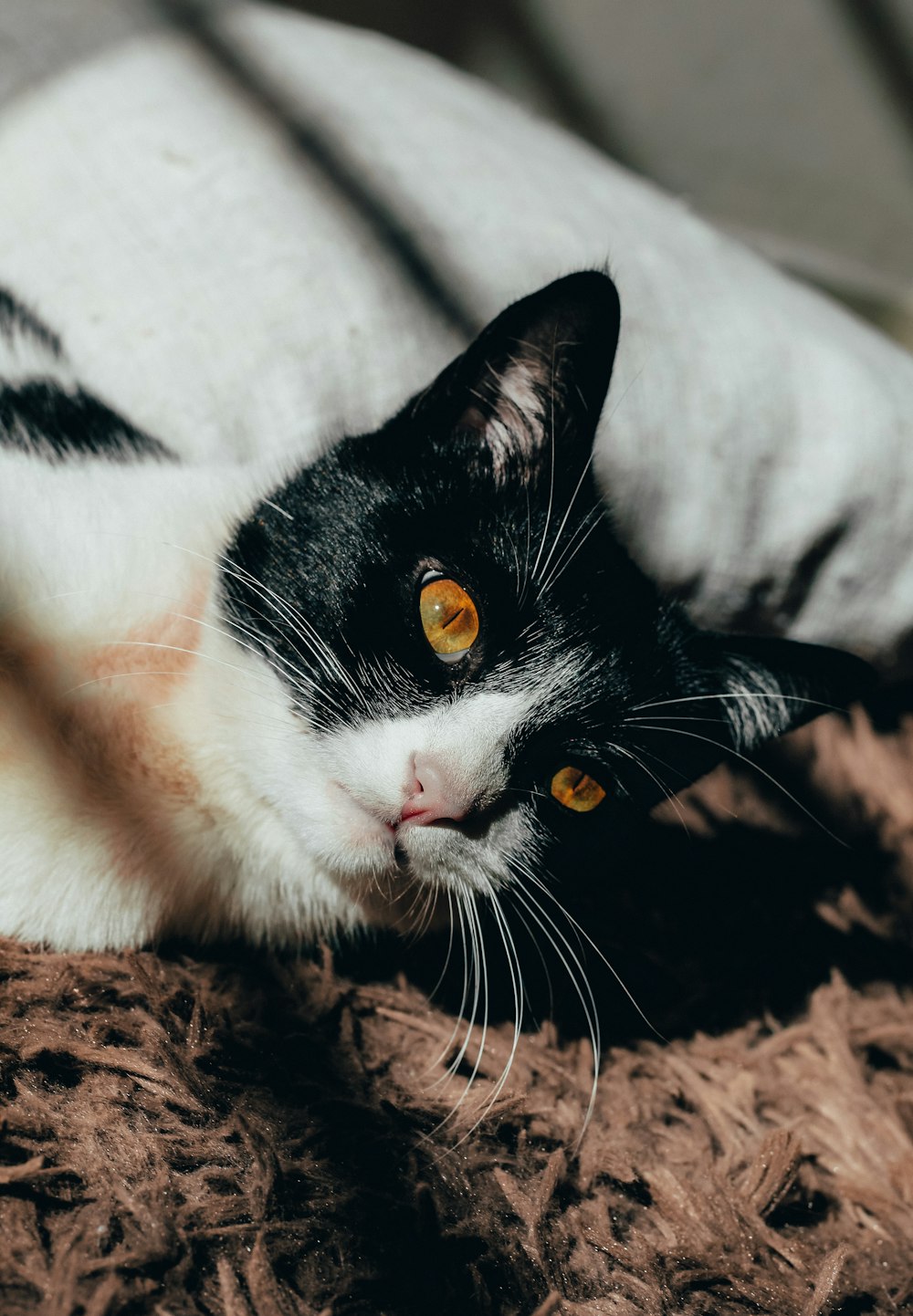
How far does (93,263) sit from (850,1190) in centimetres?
159

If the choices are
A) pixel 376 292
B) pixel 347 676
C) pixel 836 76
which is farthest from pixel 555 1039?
pixel 836 76

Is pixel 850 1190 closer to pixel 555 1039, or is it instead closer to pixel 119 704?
pixel 555 1039

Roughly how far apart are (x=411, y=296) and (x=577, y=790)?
2.61ft

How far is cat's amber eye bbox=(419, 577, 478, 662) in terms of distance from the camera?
3.34 feet

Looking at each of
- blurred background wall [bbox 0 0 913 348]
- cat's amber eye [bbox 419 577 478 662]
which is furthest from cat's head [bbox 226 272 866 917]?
blurred background wall [bbox 0 0 913 348]

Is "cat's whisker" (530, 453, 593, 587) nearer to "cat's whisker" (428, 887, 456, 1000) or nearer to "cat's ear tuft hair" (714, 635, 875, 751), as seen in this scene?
"cat's ear tuft hair" (714, 635, 875, 751)

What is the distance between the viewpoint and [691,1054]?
124 cm

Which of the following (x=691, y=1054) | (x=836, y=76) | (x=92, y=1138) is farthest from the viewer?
(x=836, y=76)

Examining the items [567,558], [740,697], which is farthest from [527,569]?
[740,697]

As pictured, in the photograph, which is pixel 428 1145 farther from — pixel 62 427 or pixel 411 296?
pixel 411 296

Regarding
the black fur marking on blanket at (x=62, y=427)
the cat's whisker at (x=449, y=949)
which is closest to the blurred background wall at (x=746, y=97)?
the black fur marking on blanket at (x=62, y=427)

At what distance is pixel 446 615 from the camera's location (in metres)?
1.02

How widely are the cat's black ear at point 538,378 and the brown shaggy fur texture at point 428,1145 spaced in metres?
0.66

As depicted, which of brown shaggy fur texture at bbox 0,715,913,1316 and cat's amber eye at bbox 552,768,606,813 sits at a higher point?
cat's amber eye at bbox 552,768,606,813
